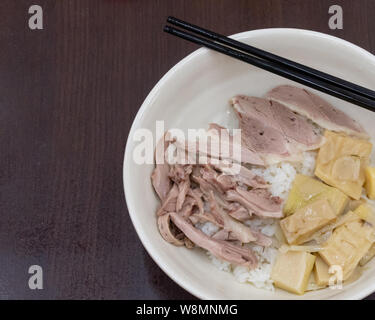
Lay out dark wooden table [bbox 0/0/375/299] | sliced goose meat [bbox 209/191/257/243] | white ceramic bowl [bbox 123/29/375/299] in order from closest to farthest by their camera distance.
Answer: white ceramic bowl [bbox 123/29/375/299], sliced goose meat [bbox 209/191/257/243], dark wooden table [bbox 0/0/375/299]

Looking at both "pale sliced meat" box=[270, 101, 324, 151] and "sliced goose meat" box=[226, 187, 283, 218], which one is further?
"pale sliced meat" box=[270, 101, 324, 151]

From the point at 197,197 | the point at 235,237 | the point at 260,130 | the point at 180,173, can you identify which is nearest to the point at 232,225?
the point at 235,237

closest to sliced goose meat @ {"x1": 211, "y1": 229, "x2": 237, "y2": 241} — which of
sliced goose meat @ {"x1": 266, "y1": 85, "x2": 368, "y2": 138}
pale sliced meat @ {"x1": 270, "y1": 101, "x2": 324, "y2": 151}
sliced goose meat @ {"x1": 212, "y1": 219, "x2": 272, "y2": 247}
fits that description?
sliced goose meat @ {"x1": 212, "y1": 219, "x2": 272, "y2": 247}

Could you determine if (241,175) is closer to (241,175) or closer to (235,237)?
(241,175)

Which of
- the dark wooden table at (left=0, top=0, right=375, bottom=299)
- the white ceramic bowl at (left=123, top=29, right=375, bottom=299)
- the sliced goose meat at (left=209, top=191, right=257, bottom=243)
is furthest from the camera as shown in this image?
the dark wooden table at (left=0, top=0, right=375, bottom=299)

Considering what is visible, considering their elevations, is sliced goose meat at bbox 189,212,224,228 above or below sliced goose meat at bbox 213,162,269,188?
below

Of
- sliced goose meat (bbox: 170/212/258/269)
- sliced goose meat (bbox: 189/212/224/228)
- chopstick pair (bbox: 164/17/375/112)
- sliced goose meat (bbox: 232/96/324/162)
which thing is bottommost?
sliced goose meat (bbox: 170/212/258/269)

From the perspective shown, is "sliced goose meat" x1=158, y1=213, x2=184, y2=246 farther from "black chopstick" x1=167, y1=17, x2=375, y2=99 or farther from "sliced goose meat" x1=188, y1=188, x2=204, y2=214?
"black chopstick" x1=167, y1=17, x2=375, y2=99

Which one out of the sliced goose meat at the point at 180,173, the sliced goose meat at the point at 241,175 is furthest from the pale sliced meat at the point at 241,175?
the sliced goose meat at the point at 180,173
